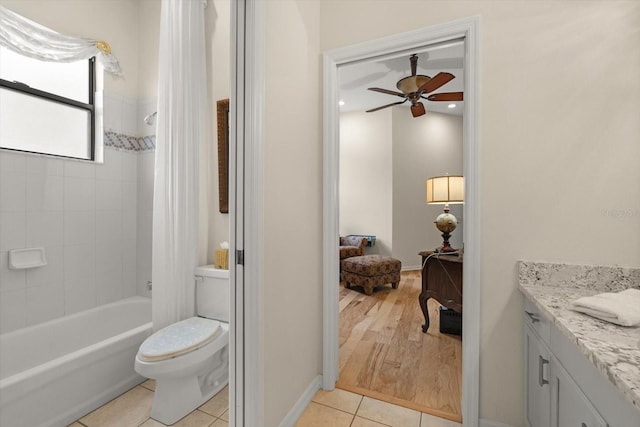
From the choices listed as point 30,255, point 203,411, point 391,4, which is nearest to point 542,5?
point 391,4

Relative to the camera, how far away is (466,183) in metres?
1.54

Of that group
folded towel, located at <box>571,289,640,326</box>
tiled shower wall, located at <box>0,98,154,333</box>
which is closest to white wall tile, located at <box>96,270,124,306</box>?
tiled shower wall, located at <box>0,98,154,333</box>

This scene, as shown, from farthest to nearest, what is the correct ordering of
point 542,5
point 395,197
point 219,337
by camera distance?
point 395,197, point 219,337, point 542,5

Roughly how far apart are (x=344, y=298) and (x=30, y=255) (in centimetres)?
318

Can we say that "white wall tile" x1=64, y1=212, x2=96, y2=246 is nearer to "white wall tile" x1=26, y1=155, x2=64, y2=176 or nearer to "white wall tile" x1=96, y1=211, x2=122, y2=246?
"white wall tile" x1=96, y1=211, x2=122, y2=246

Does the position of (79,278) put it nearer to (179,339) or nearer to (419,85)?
(179,339)

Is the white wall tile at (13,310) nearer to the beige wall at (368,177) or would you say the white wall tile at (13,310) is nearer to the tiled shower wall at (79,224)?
the tiled shower wall at (79,224)

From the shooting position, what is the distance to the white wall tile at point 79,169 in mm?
2329

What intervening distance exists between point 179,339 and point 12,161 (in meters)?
1.80

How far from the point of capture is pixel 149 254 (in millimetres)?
2795

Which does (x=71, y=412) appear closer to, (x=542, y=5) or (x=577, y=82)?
(x=577, y=82)

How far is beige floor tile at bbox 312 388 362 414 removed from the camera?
1.71 meters

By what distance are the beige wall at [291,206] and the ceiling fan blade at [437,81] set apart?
1.52 metres

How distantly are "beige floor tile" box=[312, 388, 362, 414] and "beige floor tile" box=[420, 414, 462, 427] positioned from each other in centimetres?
38
